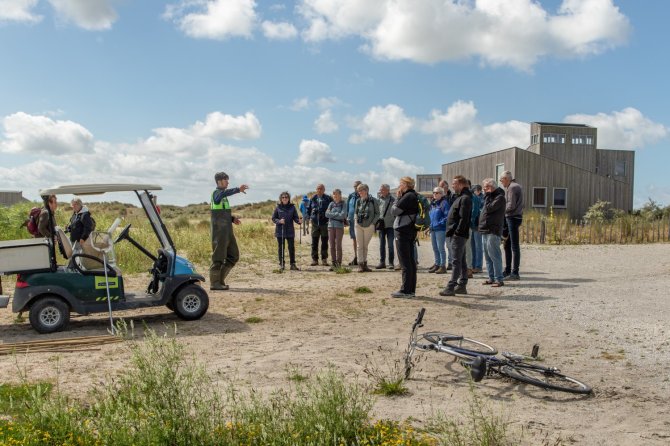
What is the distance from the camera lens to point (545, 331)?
7641 mm

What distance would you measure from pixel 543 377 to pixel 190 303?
488cm

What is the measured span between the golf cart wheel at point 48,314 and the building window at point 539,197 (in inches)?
1274

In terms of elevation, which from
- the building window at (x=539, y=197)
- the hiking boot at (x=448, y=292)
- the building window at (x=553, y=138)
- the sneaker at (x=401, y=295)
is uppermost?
the building window at (x=553, y=138)

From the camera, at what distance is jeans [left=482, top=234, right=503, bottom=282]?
420 inches

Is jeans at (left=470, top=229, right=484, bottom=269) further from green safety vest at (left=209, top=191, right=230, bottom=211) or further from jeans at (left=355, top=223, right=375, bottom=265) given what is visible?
green safety vest at (left=209, top=191, right=230, bottom=211)

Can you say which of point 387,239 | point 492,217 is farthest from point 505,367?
point 387,239

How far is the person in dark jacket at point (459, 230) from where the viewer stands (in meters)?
9.98

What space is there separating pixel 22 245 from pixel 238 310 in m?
3.15

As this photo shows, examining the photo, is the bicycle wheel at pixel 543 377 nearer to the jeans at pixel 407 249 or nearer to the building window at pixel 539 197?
the jeans at pixel 407 249

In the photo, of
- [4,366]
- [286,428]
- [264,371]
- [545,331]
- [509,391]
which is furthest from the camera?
[545,331]

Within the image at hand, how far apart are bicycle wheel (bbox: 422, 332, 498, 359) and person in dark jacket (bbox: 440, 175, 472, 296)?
358 cm

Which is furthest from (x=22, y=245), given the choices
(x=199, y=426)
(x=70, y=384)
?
(x=199, y=426)

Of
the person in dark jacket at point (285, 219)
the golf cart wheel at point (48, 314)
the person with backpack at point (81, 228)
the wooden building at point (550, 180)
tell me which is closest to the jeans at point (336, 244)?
the person in dark jacket at point (285, 219)

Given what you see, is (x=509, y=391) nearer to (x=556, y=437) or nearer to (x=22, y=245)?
(x=556, y=437)
